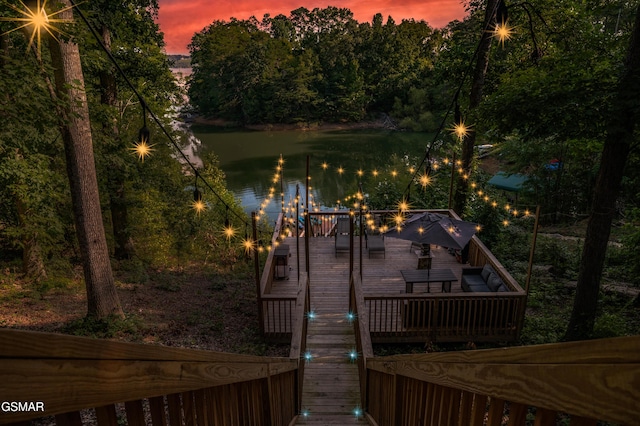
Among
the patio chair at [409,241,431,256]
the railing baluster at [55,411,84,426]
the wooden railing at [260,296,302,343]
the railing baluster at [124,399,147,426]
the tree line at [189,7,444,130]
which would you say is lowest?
the wooden railing at [260,296,302,343]

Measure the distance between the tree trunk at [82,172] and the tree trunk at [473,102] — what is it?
8.54m

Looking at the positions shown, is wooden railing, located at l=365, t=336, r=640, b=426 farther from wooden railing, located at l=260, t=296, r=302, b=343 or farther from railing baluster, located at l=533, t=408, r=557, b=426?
wooden railing, located at l=260, t=296, r=302, b=343

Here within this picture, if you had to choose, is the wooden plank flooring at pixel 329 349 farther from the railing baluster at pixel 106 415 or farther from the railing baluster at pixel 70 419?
the railing baluster at pixel 70 419

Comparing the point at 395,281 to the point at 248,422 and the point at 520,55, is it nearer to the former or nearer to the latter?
the point at 248,422

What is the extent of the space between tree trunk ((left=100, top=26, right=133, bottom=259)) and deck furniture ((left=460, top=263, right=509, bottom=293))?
359 inches

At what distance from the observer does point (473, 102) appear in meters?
10.7

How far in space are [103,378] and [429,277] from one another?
8150 mm

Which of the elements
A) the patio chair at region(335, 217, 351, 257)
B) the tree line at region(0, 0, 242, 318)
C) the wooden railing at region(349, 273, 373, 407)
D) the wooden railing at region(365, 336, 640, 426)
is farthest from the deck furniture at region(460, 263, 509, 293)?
the tree line at region(0, 0, 242, 318)

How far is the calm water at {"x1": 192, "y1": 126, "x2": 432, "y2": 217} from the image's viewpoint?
2741cm

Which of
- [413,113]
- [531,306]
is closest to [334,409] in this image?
[531,306]

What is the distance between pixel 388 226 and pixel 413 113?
42391mm

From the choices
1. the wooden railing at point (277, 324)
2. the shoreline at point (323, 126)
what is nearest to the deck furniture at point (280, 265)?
the wooden railing at point (277, 324)

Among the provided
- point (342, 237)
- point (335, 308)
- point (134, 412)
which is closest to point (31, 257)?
point (335, 308)

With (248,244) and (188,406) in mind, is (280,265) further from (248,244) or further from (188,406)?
(188,406)
